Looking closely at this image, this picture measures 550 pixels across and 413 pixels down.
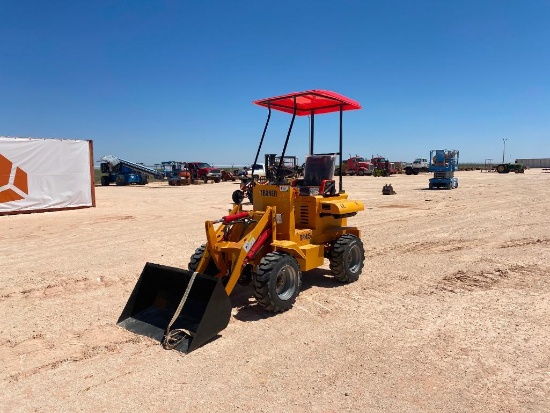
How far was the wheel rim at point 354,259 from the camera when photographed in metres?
6.28

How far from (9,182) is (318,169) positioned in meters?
12.7

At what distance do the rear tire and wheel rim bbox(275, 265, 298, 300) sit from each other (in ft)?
3.67

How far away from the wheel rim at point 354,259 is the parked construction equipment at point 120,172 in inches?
1261

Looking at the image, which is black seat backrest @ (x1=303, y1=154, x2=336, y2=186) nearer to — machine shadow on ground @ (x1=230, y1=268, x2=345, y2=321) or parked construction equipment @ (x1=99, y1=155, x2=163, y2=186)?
machine shadow on ground @ (x1=230, y1=268, x2=345, y2=321)

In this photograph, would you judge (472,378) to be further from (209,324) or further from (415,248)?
(415,248)

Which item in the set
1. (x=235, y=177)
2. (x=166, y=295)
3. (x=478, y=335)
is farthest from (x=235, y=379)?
(x=235, y=177)

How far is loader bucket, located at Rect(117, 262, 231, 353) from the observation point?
4.08 metres

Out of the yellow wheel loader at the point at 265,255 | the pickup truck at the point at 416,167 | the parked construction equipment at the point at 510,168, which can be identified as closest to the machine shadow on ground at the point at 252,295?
the yellow wheel loader at the point at 265,255

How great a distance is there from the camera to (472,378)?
11.4ft

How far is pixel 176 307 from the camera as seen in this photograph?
4562mm

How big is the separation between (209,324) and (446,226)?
923 centimetres

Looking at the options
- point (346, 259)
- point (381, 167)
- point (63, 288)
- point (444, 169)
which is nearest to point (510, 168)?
point (381, 167)

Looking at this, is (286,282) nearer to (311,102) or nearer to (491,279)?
(311,102)

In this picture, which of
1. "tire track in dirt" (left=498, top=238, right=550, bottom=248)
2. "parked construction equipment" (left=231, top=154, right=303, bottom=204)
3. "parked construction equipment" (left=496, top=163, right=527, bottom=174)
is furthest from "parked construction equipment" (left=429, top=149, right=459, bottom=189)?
"parked construction equipment" (left=496, top=163, right=527, bottom=174)
